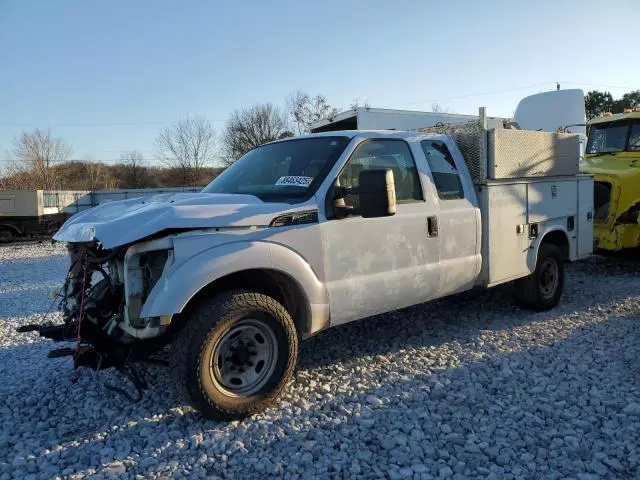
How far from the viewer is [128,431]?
3279mm

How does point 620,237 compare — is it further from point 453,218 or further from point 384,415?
point 384,415

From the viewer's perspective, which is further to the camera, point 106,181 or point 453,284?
point 106,181

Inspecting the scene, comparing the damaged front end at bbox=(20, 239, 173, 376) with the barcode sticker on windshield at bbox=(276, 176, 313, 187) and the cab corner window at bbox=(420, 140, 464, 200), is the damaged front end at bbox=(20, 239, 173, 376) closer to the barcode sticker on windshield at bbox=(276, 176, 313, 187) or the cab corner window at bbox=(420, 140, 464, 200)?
the barcode sticker on windshield at bbox=(276, 176, 313, 187)

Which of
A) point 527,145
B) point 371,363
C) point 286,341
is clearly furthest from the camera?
point 527,145

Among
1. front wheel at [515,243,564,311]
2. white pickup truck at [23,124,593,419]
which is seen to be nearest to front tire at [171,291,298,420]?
white pickup truck at [23,124,593,419]

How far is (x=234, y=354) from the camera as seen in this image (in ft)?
11.4

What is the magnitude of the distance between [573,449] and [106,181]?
57.7 m

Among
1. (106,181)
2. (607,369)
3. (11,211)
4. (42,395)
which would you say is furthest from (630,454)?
(106,181)

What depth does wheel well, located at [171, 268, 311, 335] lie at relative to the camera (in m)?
3.49

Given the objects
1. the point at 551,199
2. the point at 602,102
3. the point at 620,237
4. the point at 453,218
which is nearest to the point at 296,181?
the point at 453,218

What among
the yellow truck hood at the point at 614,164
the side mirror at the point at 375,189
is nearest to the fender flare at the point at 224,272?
the side mirror at the point at 375,189

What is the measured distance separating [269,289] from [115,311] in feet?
3.64

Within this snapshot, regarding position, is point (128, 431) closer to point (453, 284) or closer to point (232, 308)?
point (232, 308)

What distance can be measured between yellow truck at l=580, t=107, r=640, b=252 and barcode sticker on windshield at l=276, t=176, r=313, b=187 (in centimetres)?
606
